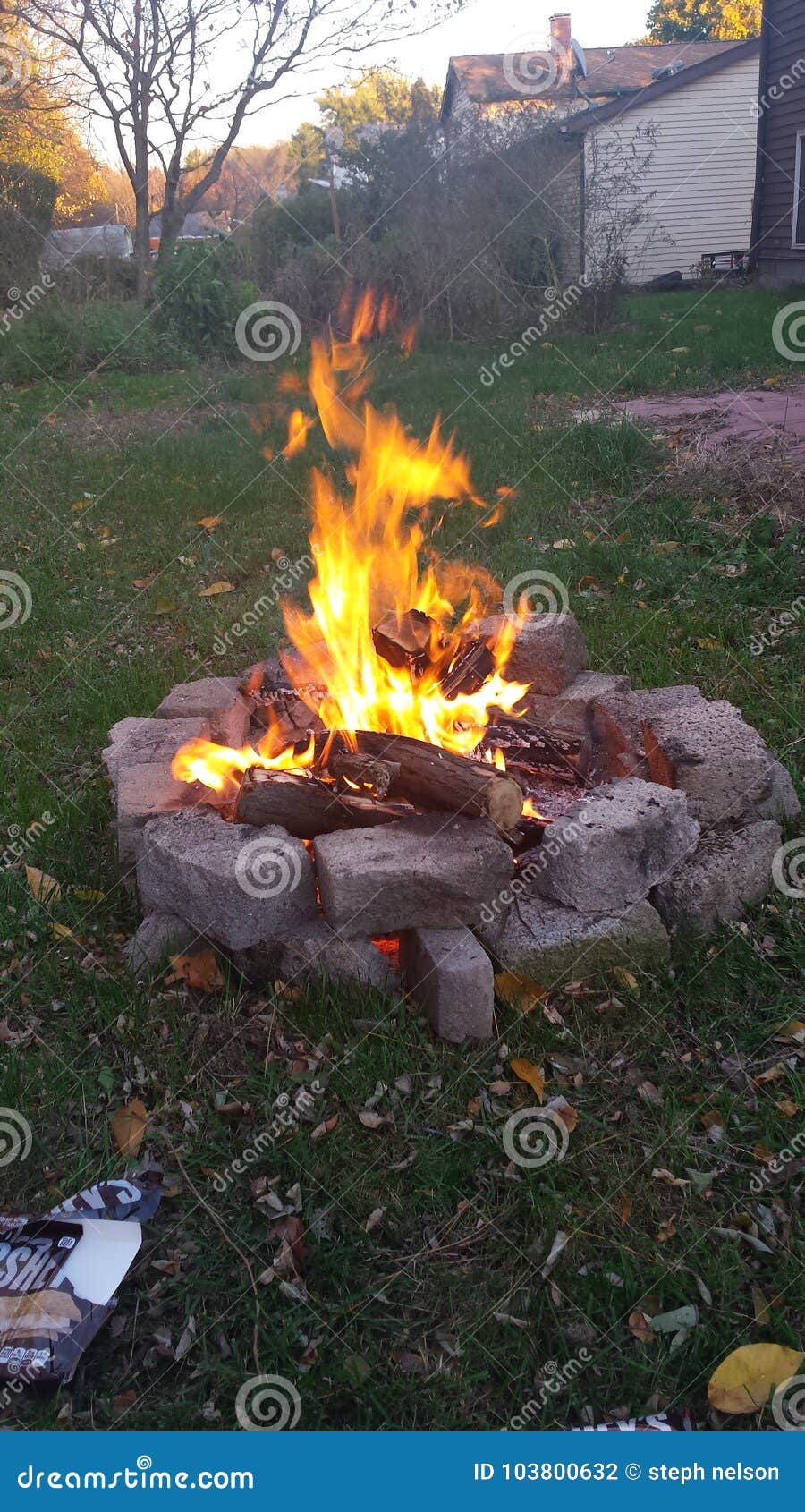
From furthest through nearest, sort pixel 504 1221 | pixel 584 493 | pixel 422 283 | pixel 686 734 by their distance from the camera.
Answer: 1. pixel 422 283
2. pixel 584 493
3. pixel 686 734
4. pixel 504 1221

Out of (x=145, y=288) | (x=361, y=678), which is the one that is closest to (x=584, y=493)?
(x=361, y=678)

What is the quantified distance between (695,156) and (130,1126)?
2840 cm

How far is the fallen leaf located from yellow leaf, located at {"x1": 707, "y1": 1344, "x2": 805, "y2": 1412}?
1.83 meters

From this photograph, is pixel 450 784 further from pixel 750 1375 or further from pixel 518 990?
pixel 750 1375

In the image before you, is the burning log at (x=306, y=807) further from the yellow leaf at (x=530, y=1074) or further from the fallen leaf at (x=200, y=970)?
the yellow leaf at (x=530, y=1074)

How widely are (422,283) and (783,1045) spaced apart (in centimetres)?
1497

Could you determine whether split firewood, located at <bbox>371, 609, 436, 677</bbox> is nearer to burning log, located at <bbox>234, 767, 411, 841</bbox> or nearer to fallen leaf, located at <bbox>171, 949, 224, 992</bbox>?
burning log, located at <bbox>234, 767, 411, 841</bbox>

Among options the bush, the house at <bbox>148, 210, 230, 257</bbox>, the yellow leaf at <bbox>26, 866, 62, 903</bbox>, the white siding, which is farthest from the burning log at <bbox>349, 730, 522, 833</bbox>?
the white siding

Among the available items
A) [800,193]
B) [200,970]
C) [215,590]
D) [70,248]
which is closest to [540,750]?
[200,970]

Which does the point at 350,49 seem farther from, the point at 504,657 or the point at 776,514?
the point at 504,657

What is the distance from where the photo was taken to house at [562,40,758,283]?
23.9 metres

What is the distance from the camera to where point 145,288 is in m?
19.8

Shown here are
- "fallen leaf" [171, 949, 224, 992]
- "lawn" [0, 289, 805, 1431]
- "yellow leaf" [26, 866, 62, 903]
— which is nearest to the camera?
"lawn" [0, 289, 805, 1431]

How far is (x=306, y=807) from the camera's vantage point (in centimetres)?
344
